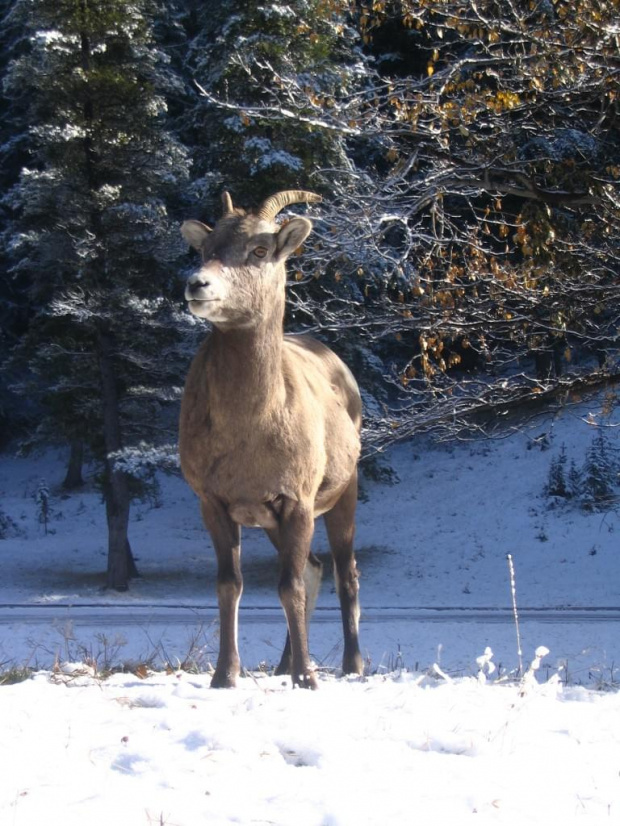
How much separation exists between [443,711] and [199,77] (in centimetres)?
2038

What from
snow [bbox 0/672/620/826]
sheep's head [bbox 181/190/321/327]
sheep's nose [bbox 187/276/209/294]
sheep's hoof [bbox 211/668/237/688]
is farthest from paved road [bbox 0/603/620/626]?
snow [bbox 0/672/620/826]

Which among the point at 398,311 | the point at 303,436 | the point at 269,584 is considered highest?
the point at 398,311

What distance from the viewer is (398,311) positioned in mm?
8562

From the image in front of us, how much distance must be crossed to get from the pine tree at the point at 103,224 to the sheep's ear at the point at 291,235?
48.0 ft

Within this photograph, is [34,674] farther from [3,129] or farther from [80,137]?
[3,129]

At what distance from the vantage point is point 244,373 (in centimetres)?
562

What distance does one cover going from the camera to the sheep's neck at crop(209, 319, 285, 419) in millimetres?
5605

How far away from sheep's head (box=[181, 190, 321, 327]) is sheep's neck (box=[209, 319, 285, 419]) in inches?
4.2

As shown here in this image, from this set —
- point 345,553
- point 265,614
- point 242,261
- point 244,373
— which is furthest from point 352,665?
point 265,614

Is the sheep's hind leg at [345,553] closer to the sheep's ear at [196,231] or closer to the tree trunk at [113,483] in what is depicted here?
the sheep's ear at [196,231]

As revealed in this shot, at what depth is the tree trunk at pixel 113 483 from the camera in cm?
2147

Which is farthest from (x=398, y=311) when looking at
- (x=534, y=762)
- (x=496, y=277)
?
(x=534, y=762)

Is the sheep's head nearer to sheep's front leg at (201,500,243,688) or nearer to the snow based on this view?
sheep's front leg at (201,500,243,688)

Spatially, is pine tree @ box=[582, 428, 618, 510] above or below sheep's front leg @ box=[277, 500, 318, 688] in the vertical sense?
below
